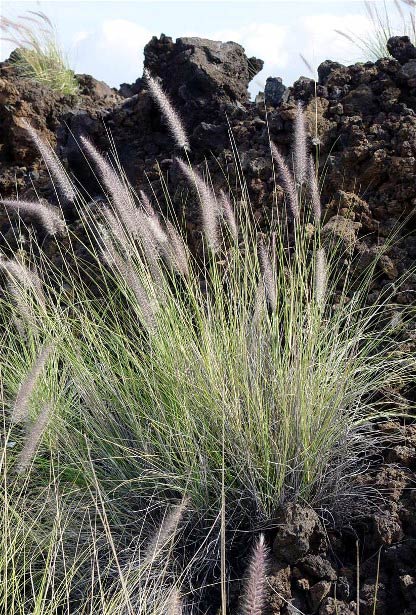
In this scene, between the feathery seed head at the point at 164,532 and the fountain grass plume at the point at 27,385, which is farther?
the fountain grass plume at the point at 27,385

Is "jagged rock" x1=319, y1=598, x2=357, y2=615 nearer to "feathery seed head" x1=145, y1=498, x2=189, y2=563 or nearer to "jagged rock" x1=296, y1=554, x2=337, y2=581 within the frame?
"jagged rock" x1=296, y1=554, x2=337, y2=581

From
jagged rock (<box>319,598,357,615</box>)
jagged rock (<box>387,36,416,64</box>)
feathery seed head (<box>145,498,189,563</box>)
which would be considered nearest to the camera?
feathery seed head (<box>145,498,189,563</box>)

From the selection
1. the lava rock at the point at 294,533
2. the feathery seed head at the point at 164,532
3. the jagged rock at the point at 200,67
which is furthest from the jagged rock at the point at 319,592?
the jagged rock at the point at 200,67

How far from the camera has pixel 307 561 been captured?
2.86 meters

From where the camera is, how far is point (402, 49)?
514 cm

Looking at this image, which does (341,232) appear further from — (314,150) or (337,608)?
(337,608)

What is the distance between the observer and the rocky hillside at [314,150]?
9.29 feet

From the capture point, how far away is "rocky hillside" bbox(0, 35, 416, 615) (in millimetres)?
2830

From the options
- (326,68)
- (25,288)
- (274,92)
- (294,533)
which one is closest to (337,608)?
(294,533)

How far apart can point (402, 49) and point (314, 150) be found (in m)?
1.03

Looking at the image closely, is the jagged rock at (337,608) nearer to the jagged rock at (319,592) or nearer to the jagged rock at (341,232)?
the jagged rock at (319,592)

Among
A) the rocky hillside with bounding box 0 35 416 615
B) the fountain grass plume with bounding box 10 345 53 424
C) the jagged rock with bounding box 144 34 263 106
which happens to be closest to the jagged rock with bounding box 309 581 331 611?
the rocky hillside with bounding box 0 35 416 615

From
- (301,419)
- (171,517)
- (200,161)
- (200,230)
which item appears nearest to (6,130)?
(200,161)

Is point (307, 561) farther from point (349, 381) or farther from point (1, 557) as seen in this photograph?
point (1, 557)
